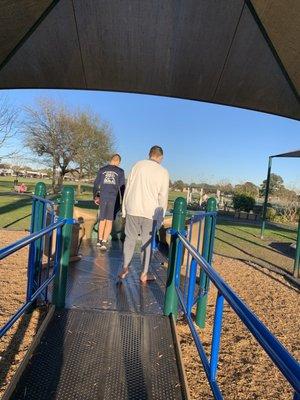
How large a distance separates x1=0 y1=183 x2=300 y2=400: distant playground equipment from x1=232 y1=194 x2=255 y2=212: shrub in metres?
23.4

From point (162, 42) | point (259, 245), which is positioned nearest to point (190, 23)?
point (162, 42)

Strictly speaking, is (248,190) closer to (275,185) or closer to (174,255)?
(275,185)

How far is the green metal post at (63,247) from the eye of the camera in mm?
4223

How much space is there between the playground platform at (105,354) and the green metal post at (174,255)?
0.16 m

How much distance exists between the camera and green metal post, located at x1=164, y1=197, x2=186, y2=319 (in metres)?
4.38

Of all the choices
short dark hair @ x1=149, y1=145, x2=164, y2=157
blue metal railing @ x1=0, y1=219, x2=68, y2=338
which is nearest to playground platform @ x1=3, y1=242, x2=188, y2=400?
blue metal railing @ x1=0, y1=219, x2=68, y2=338

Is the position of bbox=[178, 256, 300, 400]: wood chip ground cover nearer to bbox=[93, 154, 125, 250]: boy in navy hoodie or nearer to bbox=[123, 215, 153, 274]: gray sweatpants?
bbox=[123, 215, 153, 274]: gray sweatpants

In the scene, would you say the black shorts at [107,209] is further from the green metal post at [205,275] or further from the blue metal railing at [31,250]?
the blue metal railing at [31,250]

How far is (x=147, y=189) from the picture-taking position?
5043 mm

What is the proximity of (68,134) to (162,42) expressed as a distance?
3345 centimetres

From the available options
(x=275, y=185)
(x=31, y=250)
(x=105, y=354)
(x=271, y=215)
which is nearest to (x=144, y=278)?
(x=31, y=250)

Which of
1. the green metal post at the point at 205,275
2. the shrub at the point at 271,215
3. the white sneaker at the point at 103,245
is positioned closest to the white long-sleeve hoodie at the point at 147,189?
the green metal post at the point at 205,275

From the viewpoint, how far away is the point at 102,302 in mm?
4750

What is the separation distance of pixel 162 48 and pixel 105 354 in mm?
4078
